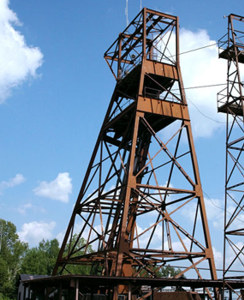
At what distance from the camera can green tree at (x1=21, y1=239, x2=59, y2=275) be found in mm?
56250

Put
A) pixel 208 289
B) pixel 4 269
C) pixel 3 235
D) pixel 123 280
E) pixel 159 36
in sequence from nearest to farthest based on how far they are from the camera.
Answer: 1. pixel 123 280
2. pixel 208 289
3. pixel 159 36
4. pixel 4 269
5. pixel 3 235

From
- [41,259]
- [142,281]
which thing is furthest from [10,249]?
[142,281]

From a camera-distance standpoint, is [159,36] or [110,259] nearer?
[110,259]

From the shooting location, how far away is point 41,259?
195ft

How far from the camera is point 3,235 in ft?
178

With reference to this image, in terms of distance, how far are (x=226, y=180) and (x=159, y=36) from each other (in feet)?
31.2

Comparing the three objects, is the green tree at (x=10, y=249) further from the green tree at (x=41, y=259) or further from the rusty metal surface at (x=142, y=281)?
the rusty metal surface at (x=142, y=281)

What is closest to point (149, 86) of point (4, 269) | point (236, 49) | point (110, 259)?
point (236, 49)

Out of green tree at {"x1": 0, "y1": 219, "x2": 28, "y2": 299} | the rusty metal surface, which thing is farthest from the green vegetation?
the rusty metal surface

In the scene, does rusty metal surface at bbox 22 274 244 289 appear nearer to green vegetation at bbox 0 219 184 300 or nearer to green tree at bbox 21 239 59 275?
green vegetation at bbox 0 219 184 300

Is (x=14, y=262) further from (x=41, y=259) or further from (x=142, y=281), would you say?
(x=142, y=281)

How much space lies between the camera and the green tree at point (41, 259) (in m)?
56.2

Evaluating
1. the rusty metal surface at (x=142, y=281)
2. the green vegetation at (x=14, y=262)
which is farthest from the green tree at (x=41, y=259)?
the rusty metal surface at (x=142, y=281)

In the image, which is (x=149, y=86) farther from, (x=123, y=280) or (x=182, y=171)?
(x=123, y=280)
